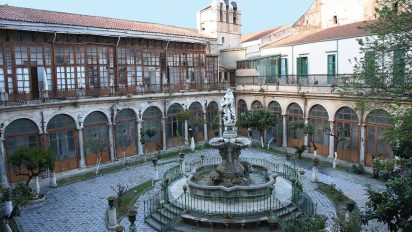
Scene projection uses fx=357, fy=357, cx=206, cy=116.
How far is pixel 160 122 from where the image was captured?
26.2 m

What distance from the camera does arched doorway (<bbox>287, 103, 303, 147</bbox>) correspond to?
25.2 metres

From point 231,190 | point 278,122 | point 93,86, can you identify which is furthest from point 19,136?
point 278,122

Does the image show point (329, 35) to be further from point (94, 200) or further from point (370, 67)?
point (94, 200)

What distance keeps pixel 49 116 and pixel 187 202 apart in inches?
422

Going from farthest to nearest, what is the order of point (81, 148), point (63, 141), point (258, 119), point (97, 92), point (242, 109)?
point (242, 109) → point (258, 119) → point (97, 92) → point (81, 148) → point (63, 141)

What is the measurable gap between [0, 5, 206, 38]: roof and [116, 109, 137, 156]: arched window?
5748mm

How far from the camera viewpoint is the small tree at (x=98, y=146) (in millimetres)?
21292

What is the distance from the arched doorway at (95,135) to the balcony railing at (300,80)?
486 inches

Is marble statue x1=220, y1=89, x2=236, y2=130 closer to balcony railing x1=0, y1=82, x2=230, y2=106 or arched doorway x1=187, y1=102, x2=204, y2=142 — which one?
balcony railing x1=0, y1=82, x2=230, y2=106

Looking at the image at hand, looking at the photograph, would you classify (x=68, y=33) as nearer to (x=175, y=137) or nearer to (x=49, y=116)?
(x=49, y=116)

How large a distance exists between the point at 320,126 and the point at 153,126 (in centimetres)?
1160

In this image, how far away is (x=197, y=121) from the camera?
27.2 meters

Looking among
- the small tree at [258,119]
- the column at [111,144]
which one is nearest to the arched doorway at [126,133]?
the column at [111,144]

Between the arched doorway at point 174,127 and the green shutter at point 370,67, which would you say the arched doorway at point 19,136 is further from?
the green shutter at point 370,67
